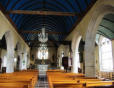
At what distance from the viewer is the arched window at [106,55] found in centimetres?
1509

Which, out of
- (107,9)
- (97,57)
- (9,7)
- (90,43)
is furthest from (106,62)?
(9,7)

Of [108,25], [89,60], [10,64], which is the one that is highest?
[108,25]

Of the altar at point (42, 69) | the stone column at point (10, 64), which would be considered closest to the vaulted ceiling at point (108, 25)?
the altar at point (42, 69)

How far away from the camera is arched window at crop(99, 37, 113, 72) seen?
49.5ft

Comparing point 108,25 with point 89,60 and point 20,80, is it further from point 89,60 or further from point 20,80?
point 20,80

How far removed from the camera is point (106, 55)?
52.3 ft

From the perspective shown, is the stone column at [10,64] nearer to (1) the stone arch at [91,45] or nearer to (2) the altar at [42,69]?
(2) the altar at [42,69]

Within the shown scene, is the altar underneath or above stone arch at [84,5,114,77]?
underneath

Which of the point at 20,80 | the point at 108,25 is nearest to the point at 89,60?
the point at 108,25

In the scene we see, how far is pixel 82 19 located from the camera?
1116 cm

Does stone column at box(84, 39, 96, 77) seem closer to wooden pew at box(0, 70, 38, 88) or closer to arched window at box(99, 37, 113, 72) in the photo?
wooden pew at box(0, 70, 38, 88)

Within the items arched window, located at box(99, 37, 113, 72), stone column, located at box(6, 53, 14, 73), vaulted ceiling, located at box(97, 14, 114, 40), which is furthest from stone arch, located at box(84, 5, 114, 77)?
stone column, located at box(6, 53, 14, 73)

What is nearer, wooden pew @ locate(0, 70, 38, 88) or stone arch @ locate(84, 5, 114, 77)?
wooden pew @ locate(0, 70, 38, 88)

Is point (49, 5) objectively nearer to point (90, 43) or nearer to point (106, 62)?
point (90, 43)
